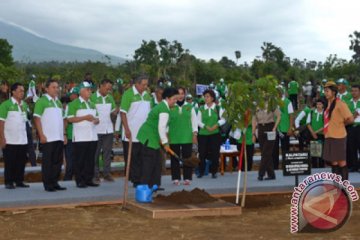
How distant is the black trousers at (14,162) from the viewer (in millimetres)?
9664

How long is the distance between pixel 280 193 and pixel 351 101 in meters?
3.02

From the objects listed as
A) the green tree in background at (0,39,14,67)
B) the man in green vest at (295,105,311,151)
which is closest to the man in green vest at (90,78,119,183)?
the man in green vest at (295,105,311,151)

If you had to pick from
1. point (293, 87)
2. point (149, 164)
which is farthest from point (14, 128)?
point (293, 87)

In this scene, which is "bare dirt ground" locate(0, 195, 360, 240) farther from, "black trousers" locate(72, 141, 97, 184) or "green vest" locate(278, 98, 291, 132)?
"green vest" locate(278, 98, 291, 132)

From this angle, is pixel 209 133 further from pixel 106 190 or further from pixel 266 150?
pixel 106 190

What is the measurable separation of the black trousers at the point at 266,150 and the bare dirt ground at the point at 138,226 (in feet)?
6.59

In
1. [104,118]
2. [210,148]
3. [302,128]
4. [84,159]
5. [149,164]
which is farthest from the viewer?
[302,128]

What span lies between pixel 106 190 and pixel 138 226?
2279 millimetres

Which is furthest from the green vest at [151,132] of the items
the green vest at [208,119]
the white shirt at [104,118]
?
the green vest at [208,119]

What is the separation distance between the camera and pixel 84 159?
9828mm

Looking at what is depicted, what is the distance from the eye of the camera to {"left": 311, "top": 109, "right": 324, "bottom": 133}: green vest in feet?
42.7

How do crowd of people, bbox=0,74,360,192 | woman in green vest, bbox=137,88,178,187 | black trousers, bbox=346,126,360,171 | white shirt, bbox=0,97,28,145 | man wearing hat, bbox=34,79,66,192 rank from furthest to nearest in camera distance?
black trousers, bbox=346,126,360,171, white shirt, bbox=0,97,28,145, man wearing hat, bbox=34,79,66,192, crowd of people, bbox=0,74,360,192, woman in green vest, bbox=137,88,178,187

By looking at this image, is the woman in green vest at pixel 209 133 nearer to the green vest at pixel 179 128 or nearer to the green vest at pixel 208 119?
the green vest at pixel 208 119

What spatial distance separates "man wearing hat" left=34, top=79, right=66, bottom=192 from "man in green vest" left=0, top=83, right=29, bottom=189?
1.41 feet
